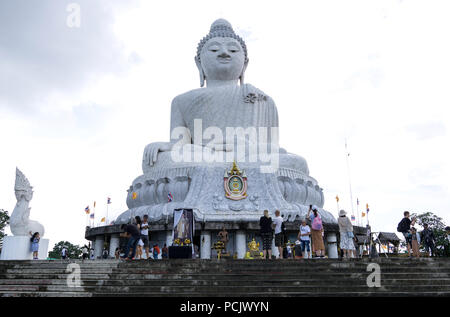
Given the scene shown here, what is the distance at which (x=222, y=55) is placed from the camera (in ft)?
61.5

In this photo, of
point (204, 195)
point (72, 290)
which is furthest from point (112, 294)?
point (204, 195)

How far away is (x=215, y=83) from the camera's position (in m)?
19.2

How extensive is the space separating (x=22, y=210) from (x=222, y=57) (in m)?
10.5

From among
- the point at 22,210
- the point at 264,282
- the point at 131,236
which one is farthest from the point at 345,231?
the point at 22,210

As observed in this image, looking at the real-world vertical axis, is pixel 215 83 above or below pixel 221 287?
above

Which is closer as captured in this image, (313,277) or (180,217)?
(313,277)

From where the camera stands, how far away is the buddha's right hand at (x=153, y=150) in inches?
641

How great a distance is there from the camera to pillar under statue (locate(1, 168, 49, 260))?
35.6 ft

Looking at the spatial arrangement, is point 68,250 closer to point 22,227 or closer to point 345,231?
point 22,227

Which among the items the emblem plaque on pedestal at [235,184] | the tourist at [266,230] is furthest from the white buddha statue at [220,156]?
the tourist at [266,230]

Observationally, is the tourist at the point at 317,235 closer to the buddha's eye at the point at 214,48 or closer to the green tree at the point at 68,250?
the buddha's eye at the point at 214,48

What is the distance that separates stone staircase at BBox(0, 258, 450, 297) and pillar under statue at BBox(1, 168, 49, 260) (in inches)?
125
